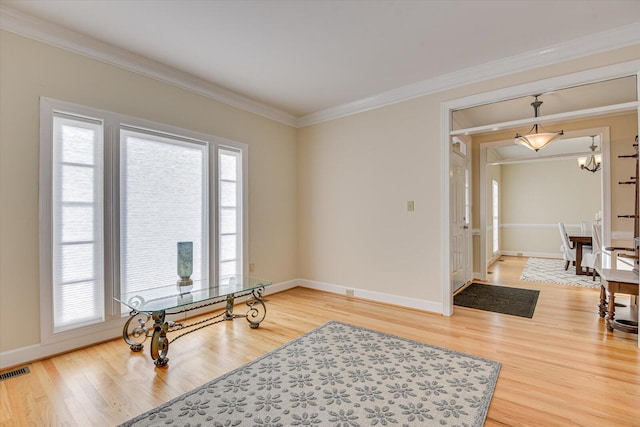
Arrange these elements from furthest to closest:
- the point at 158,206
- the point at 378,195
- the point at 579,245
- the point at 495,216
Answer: the point at 495,216 < the point at 579,245 < the point at 378,195 < the point at 158,206

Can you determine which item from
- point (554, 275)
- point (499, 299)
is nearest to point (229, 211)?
point (499, 299)

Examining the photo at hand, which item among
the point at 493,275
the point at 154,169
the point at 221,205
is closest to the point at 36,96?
the point at 154,169

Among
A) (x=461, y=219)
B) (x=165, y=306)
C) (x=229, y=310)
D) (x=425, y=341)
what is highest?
(x=461, y=219)

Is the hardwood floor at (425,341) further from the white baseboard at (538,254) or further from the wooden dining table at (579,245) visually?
the white baseboard at (538,254)

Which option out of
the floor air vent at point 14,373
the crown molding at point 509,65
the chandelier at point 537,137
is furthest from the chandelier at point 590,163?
the floor air vent at point 14,373

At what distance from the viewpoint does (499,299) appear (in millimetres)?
4086

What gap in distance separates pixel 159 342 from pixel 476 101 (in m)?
3.82

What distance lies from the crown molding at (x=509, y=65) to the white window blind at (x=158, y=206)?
224cm

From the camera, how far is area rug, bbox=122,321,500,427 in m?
1.70

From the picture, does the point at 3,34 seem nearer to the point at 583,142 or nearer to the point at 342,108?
the point at 342,108

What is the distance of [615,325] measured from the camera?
285cm

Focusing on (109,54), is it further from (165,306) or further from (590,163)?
(590,163)

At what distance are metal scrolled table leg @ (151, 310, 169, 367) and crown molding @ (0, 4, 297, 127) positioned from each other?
2382mm

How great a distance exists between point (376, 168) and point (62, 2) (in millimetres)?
3363
